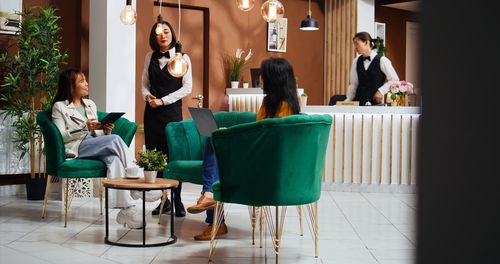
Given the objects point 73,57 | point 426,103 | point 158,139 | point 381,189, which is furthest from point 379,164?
point 426,103

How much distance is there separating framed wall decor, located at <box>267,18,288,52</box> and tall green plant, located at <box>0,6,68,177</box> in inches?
190

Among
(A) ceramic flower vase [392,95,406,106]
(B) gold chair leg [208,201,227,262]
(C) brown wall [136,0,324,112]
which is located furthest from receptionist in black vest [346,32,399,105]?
(B) gold chair leg [208,201,227,262]

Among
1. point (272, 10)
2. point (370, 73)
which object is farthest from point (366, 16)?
point (272, 10)

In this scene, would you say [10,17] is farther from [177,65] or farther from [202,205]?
[202,205]

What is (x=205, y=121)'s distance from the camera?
14.8ft

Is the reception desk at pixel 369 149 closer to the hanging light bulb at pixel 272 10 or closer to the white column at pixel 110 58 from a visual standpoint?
the hanging light bulb at pixel 272 10

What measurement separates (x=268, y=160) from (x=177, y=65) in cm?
210

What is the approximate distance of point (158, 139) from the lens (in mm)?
5555

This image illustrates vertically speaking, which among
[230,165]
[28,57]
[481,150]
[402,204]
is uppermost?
[28,57]

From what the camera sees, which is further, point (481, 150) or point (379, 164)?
point (379, 164)

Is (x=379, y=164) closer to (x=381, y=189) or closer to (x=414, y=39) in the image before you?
(x=381, y=189)

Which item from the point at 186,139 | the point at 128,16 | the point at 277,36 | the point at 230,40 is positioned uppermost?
the point at 277,36

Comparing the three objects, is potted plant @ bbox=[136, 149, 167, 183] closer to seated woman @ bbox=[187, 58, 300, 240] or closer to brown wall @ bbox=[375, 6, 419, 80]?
seated woman @ bbox=[187, 58, 300, 240]

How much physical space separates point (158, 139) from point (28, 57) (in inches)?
74.9
